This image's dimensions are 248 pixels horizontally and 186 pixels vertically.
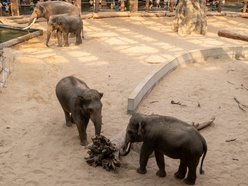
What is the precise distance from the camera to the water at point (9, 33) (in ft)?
42.8

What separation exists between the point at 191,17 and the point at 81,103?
34.6ft

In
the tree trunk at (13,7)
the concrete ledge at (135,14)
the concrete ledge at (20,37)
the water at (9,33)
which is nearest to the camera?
the concrete ledge at (20,37)

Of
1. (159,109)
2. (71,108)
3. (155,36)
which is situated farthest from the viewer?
(155,36)

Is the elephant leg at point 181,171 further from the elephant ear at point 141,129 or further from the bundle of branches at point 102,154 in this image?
the bundle of branches at point 102,154

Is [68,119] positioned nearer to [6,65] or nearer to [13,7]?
[6,65]

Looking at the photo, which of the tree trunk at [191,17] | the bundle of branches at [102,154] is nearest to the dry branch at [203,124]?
the bundle of branches at [102,154]

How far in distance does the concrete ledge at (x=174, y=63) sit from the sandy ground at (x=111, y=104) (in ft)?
0.66

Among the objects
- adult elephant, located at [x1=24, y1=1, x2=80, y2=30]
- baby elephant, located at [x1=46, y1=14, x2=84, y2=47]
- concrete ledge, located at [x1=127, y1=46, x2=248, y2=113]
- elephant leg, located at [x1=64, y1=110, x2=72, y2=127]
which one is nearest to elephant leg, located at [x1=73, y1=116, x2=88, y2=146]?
elephant leg, located at [x1=64, y1=110, x2=72, y2=127]

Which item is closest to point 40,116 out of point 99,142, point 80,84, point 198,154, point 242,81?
point 80,84

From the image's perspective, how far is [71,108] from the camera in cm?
618

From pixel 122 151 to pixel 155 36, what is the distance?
9.61 m

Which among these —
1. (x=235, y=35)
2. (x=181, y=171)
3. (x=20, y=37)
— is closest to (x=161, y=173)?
(x=181, y=171)

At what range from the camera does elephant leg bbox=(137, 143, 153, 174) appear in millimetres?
5223

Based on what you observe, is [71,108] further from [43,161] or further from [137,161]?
[137,161]
